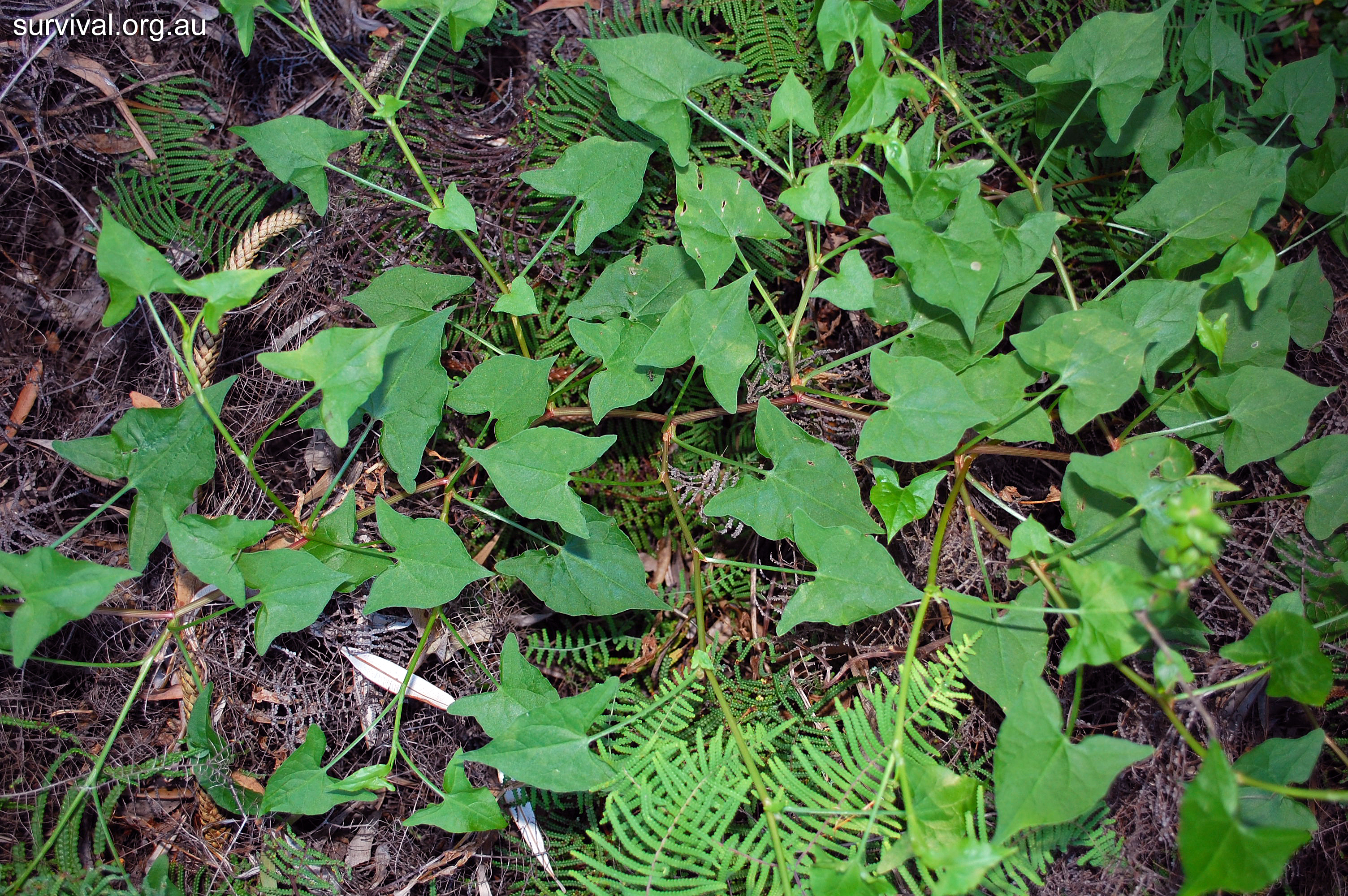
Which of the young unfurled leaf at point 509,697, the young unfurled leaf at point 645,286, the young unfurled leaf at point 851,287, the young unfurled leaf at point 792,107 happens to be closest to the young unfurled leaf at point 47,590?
the young unfurled leaf at point 509,697

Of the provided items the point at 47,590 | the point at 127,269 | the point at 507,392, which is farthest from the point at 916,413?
the point at 47,590

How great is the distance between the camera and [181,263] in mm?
2051

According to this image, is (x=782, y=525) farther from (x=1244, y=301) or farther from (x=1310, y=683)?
(x=1244, y=301)

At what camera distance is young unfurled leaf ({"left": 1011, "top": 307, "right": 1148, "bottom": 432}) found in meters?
1.68

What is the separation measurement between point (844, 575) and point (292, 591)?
1.23 m

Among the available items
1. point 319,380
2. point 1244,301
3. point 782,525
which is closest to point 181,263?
point 319,380

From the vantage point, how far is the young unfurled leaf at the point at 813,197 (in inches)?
66.9

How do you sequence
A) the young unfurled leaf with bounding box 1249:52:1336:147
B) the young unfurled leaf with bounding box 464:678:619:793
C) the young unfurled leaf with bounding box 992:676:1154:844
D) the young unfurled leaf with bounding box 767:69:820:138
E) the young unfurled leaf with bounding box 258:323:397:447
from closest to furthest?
the young unfurled leaf with bounding box 992:676:1154:844
the young unfurled leaf with bounding box 258:323:397:447
the young unfurled leaf with bounding box 464:678:619:793
the young unfurled leaf with bounding box 767:69:820:138
the young unfurled leaf with bounding box 1249:52:1336:147

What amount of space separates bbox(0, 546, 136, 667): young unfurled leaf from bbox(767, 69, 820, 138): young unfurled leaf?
66.9 inches

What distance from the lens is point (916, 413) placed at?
168 centimetres

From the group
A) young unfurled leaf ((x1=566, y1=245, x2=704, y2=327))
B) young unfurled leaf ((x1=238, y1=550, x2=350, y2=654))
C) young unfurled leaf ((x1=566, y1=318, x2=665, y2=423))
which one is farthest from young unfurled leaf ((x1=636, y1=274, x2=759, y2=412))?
young unfurled leaf ((x1=238, y1=550, x2=350, y2=654))

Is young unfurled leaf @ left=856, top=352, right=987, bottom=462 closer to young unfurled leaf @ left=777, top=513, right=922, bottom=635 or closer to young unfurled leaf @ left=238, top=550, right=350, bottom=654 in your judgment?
young unfurled leaf @ left=777, top=513, right=922, bottom=635

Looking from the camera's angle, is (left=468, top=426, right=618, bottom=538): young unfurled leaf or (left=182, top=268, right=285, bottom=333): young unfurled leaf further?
(left=468, top=426, right=618, bottom=538): young unfurled leaf

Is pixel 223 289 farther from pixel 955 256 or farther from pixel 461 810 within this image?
pixel 955 256
